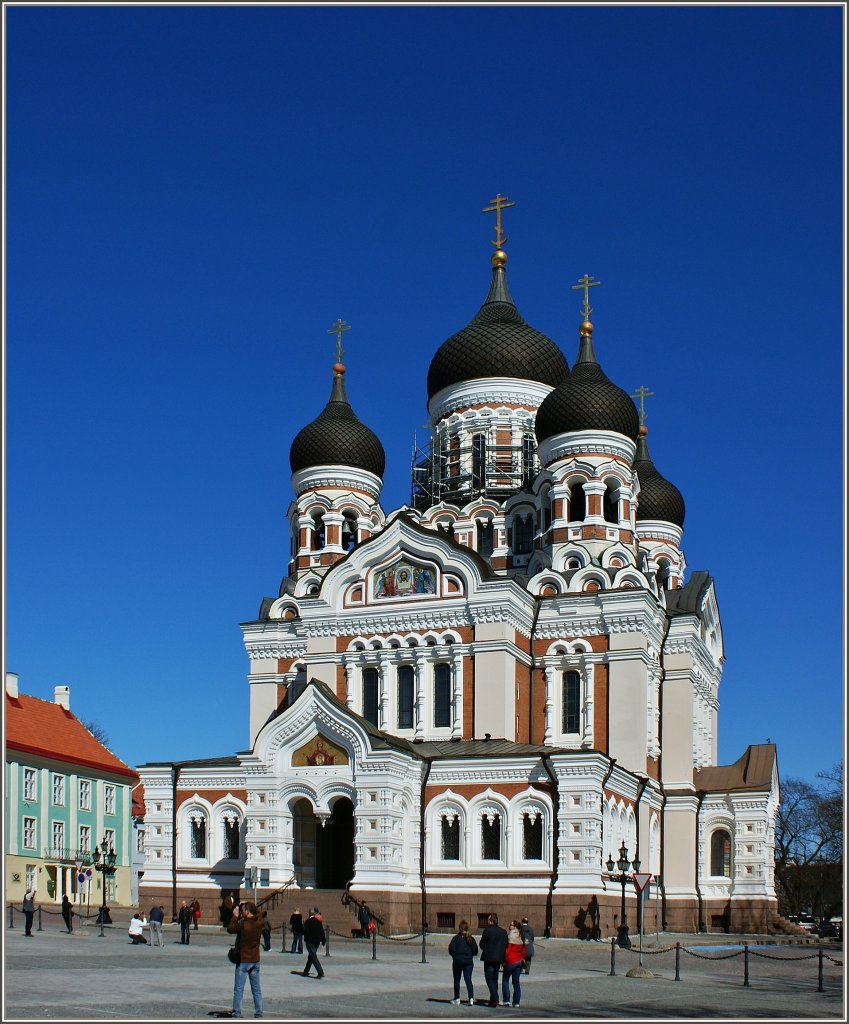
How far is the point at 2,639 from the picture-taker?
65.8ft

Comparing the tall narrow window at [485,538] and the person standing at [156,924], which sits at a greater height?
the tall narrow window at [485,538]

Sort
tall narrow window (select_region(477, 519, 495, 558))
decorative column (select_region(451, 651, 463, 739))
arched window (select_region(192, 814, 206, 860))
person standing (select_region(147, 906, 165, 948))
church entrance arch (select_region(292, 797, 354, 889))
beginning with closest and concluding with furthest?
1. person standing (select_region(147, 906, 165, 948))
2. church entrance arch (select_region(292, 797, 354, 889))
3. arched window (select_region(192, 814, 206, 860))
4. decorative column (select_region(451, 651, 463, 739))
5. tall narrow window (select_region(477, 519, 495, 558))

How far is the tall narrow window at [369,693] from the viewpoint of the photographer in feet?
126

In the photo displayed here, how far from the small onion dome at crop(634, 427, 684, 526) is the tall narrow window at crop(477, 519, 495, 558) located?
31.2 feet

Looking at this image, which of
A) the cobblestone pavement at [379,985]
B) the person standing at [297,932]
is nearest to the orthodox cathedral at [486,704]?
the cobblestone pavement at [379,985]

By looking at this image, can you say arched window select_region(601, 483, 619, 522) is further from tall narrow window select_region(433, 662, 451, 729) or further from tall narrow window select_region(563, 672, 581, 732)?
tall narrow window select_region(433, 662, 451, 729)

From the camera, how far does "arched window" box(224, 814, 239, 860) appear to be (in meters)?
36.1

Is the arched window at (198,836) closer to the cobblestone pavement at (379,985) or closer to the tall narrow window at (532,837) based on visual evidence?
the cobblestone pavement at (379,985)

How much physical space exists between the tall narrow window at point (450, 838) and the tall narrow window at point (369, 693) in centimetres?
529

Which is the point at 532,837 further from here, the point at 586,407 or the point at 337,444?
the point at 337,444

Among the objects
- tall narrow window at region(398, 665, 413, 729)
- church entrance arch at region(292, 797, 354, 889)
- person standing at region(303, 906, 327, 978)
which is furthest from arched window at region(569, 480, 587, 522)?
person standing at region(303, 906, 327, 978)

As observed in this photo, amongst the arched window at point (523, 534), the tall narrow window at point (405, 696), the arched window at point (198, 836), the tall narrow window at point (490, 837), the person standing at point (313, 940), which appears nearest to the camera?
the person standing at point (313, 940)

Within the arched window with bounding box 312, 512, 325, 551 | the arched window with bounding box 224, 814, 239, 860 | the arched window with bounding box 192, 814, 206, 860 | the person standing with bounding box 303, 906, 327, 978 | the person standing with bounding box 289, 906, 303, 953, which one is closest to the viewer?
the person standing with bounding box 303, 906, 327, 978

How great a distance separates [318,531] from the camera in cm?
4459
